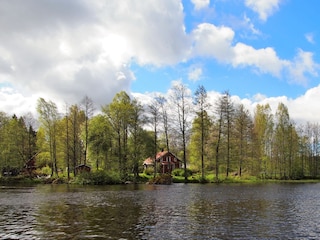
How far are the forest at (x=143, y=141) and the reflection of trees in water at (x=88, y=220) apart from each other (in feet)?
115

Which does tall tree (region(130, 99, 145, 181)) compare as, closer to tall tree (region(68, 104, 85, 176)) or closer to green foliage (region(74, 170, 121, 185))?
green foliage (region(74, 170, 121, 185))

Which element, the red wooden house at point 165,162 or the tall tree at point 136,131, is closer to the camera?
the tall tree at point 136,131

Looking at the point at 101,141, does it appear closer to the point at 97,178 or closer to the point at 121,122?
the point at 121,122

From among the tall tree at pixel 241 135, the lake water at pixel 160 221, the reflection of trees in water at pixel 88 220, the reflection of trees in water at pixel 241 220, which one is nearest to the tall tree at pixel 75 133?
the tall tree at pixel 241 135

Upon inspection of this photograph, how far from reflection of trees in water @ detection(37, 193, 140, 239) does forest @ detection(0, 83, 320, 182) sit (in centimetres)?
3505

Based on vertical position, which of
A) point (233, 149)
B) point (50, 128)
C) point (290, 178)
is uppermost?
point (50, 128)

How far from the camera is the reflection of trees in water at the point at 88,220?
56.2 ft

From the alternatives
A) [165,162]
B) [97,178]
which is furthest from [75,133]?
[165,162]

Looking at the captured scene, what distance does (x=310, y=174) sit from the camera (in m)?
88.1

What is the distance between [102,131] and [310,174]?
55.8 meters

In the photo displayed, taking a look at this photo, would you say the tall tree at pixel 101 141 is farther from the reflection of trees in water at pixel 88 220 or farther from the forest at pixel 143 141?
the reflection of trees in water at pixel 88 220

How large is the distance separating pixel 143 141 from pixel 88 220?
48.6 meters

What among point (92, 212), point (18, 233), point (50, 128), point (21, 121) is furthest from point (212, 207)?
point (21, 121)

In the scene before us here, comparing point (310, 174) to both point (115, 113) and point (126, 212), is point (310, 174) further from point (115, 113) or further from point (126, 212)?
point (126, 212)
